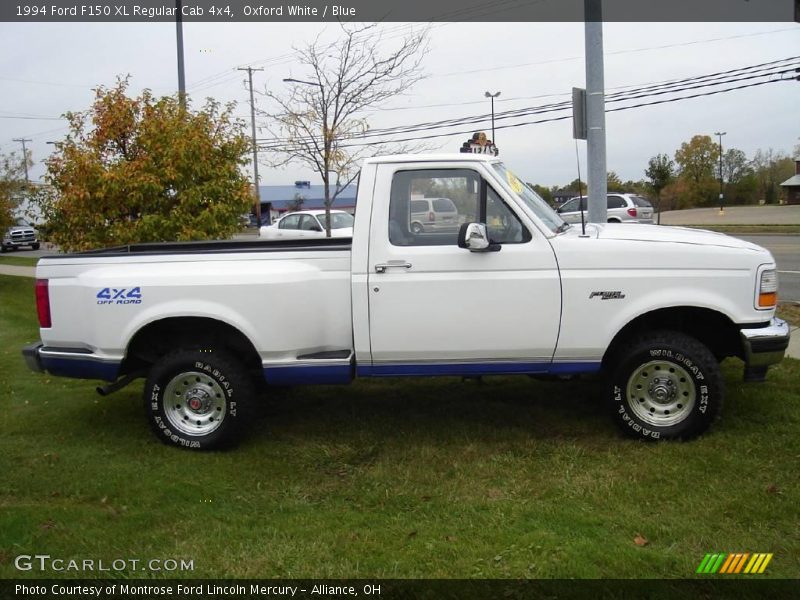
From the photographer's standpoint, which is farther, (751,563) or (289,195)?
(289,195)

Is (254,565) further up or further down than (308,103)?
further down

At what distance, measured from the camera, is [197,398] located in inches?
213

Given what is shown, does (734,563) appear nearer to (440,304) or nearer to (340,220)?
(440,304)

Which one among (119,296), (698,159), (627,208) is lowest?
(119,296)

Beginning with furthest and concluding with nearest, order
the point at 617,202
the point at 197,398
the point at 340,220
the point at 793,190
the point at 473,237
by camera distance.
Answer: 1. the point at 793,190
2. the point at 617,202
3. the point at 340,220
4. the point at 197,398
5. the point at 473,237

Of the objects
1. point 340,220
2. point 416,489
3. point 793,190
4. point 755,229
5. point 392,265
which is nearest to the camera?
point 416,489

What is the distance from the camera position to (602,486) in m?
4.53

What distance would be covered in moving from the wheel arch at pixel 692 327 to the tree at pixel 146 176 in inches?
240

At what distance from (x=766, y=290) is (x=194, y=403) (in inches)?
159

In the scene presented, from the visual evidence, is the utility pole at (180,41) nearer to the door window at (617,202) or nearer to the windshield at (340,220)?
the windshield at (340,220)

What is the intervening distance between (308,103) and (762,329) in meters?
8.88

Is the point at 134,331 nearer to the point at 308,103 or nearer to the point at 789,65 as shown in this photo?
the point at 308,103

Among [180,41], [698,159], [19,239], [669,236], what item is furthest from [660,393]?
[698,159]
